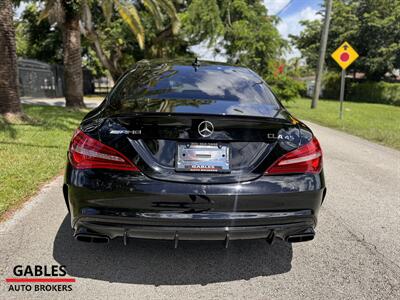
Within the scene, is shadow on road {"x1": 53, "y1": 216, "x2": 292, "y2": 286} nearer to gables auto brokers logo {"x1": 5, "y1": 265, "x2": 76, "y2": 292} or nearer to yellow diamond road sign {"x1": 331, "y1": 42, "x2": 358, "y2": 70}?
gables auto brokers logo {"x1": 5, "y1": 265, "x2": 76, "y2": 292}

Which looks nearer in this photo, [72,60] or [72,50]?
[72,50]

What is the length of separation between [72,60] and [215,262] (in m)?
13.0

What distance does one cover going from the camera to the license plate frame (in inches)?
99.7

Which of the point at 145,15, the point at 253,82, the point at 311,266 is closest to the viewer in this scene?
the point at 311,266

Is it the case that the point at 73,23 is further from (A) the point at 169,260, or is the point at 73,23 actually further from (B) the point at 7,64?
(A) the point at 169,260

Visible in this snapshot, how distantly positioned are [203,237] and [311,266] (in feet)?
3.70

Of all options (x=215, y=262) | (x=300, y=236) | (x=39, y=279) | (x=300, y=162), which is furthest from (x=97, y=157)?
(x=300, y=236)

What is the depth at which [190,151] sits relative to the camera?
2.54 meters

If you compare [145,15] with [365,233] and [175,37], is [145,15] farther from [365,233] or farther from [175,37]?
[365,233]

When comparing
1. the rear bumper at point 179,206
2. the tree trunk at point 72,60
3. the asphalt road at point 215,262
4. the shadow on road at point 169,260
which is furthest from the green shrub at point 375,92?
the rear bumper at point 179,206

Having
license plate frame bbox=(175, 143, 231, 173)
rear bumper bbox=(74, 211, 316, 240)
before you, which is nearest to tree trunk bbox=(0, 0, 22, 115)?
rear bumper bbox=(74, 211, 316, 240)

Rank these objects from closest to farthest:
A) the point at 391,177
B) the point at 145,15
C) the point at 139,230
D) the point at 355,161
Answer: the point at 139,230 → the point at 391,177 → the point at 355,161 → the point at 145,15

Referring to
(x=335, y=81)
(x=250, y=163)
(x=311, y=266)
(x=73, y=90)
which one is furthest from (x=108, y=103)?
(x=335, y=81)

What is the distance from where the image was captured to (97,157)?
100 inches
